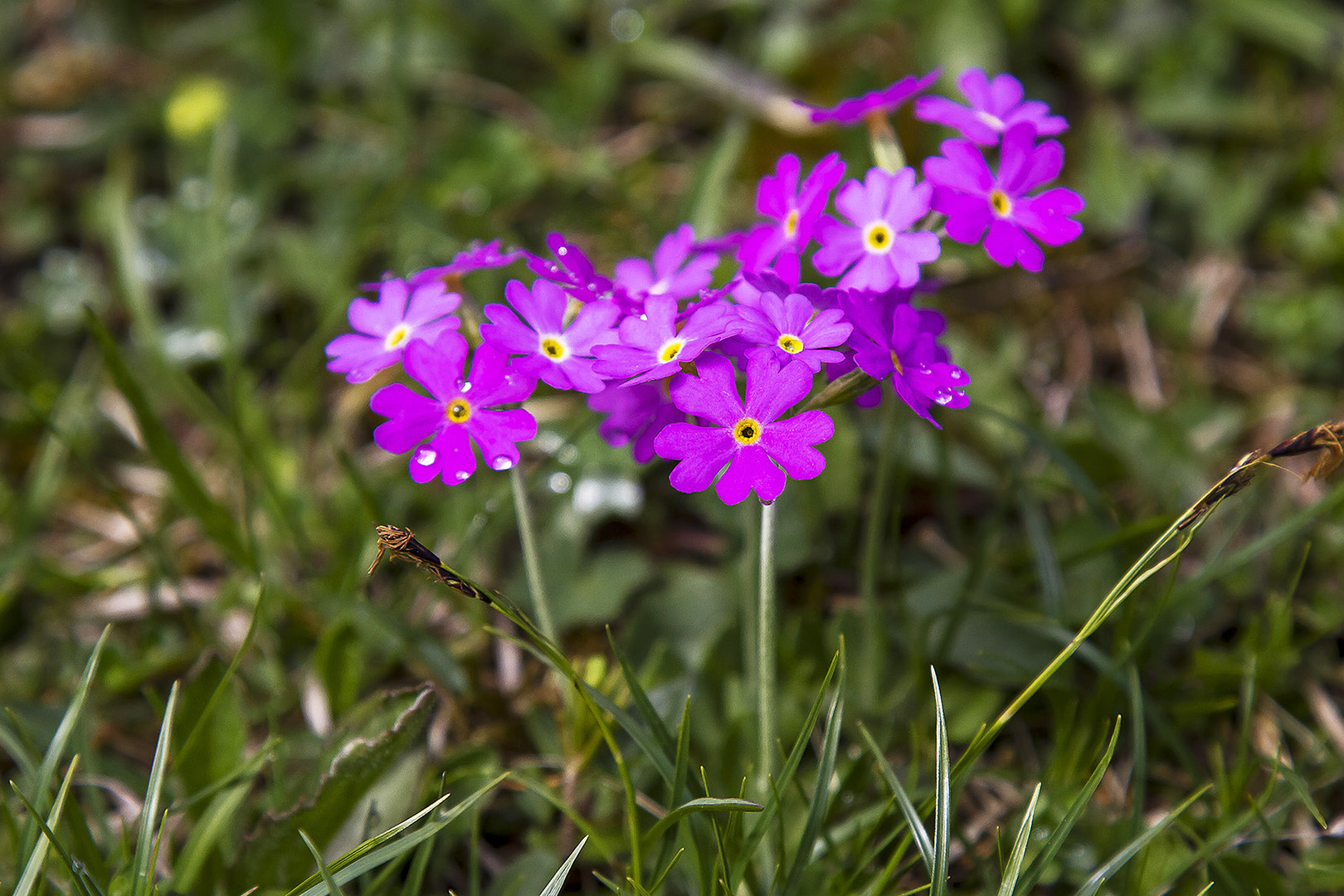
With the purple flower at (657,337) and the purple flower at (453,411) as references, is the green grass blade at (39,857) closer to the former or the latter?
the purple flower at (453,411)

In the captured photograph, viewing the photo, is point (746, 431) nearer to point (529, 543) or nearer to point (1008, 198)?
point (529, 543)

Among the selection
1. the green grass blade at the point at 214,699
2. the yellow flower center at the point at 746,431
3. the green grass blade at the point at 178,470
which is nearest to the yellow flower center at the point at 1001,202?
the yellow flower center at the point at 746,431

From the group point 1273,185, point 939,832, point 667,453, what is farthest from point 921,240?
point 1273,185

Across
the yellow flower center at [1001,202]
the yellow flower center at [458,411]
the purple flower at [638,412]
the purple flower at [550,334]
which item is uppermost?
the yellow flower center at [1001,202]

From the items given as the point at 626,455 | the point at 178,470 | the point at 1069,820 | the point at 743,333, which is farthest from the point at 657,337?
the point at 178,470

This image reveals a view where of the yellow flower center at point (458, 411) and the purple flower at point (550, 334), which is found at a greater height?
the purple flower at point (550, 334)

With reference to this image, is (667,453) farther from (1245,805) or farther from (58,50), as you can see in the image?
(58,50)
